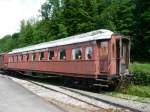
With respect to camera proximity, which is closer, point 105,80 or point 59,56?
point 105,80

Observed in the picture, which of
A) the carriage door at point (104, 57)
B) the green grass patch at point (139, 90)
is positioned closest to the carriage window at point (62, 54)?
the carriage door at point (104, 57)

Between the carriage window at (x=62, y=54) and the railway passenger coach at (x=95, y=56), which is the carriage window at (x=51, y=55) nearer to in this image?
the railway passenger coach at (x=95, y=56)

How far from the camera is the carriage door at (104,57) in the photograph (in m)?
19.6

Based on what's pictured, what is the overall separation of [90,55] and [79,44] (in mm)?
1526

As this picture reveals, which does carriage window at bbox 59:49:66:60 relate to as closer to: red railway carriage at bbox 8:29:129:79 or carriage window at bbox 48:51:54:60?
red railway carriage at bbox 8:29:129:79

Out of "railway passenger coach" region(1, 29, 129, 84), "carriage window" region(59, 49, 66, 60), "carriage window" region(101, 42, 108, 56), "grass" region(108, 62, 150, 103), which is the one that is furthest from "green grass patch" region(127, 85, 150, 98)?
"carriage window" region(59, 49, 66, 60)

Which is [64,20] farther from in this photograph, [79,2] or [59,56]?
[59,56]

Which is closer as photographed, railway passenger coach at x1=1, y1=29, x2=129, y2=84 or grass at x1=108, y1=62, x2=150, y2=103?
grass at x1=108, y1=62, x2=150, y2=103

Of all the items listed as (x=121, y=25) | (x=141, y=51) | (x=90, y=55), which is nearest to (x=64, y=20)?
(x=121, y=25)

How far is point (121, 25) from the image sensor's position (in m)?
45.7

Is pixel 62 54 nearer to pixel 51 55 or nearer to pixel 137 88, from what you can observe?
pixel 51 55

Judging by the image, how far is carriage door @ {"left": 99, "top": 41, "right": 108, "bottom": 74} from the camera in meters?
19.6

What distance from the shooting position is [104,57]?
65.2ft

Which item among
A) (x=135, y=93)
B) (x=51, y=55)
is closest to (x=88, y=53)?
(x=135, y=93)
